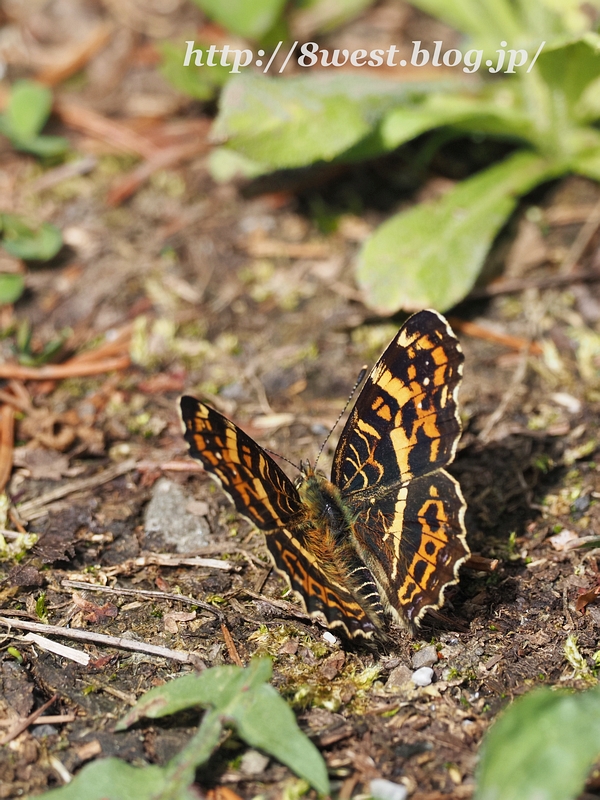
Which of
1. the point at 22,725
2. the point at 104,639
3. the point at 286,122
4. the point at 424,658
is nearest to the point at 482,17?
the point at 286,122

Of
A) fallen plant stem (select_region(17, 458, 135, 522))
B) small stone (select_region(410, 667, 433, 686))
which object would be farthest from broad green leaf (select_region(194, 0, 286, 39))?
small stone (select_region(410, 667, 433, 686))

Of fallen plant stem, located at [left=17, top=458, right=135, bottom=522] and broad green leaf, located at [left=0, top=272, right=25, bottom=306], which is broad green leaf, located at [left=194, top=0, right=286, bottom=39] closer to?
broad green leaf, located at [left=0, top=272, right=25, bottom=306]

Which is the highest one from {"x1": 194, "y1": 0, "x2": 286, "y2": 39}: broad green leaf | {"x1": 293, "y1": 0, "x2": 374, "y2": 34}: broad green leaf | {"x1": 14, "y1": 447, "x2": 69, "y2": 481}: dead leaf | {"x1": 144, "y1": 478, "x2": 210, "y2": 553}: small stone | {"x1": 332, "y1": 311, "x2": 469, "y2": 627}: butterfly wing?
{"x1": 293, "y1": 0, "x2": 374, "y2": 34}: broad green leaf

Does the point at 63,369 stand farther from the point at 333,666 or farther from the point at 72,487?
the point at 333,666

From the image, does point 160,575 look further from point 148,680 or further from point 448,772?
point 448,772

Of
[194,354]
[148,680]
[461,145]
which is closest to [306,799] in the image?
[148,680]

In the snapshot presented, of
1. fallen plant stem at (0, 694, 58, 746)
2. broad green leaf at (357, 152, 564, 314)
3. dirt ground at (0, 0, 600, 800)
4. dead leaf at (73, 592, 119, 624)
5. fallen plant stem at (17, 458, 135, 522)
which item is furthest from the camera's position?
broad green leaf at (357, 152, 564, 314)

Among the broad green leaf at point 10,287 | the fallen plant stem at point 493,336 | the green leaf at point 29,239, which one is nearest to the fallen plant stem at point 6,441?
the broad green leaf at point 10,287

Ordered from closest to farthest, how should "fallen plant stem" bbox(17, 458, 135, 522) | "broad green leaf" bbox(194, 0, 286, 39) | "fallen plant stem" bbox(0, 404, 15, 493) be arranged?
"fallen plant stem" bbox(17, 458, 135, 522) → "fallen plant stem" bbox(0, 404, 15, 493) → "broad green leaf" bbox(194, 0, 286, 39)
